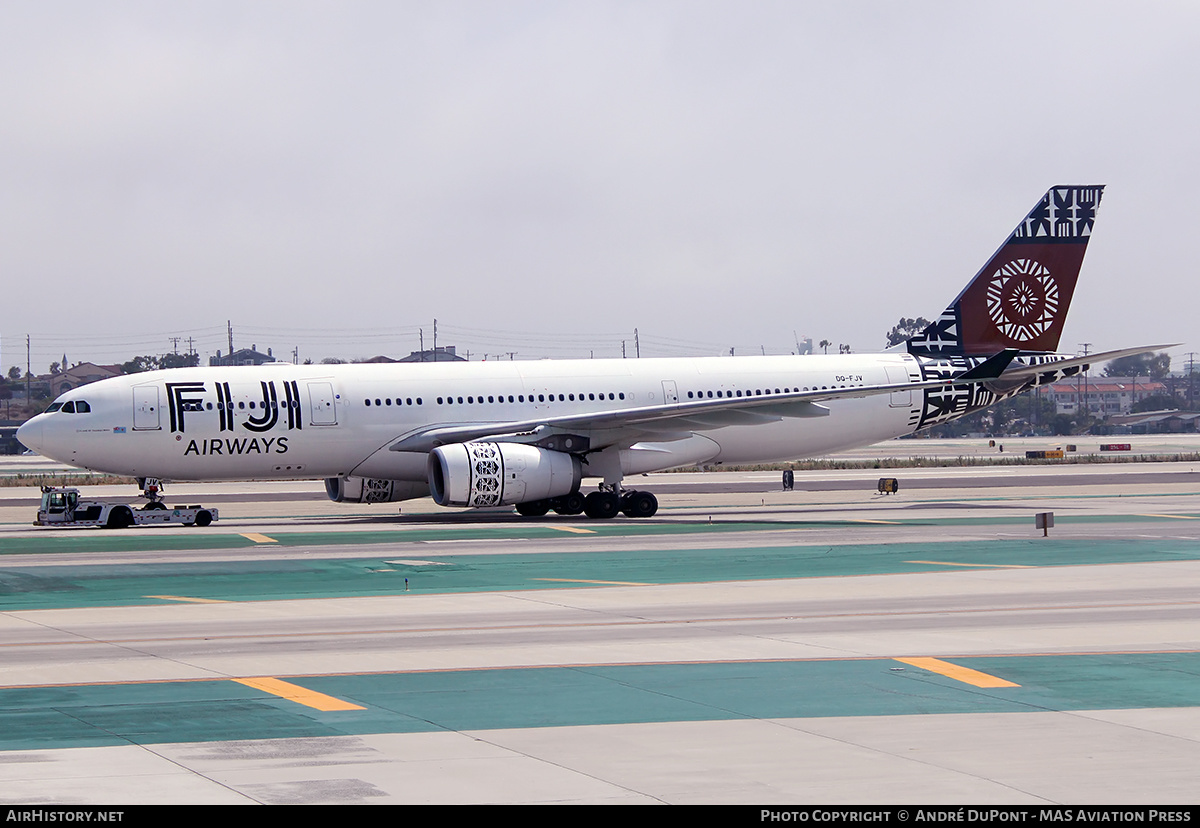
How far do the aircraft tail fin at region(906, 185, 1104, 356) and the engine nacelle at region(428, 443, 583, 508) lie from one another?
45.8 ft

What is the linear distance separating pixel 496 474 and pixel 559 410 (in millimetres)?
5138

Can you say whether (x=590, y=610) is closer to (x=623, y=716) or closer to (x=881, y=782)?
(x=623, y=716)

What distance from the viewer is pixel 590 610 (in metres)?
20.6

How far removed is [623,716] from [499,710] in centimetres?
122

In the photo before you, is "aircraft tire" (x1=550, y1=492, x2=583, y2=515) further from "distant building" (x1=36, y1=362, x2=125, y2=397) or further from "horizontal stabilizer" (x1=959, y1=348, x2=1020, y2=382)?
"distant building" (x1=36, y1=362, x2=125, y2=397)

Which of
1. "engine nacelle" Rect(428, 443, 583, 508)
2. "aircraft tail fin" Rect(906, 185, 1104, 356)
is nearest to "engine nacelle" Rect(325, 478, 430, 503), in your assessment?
"engine nacelle" Rect(428, 443, 583, 508)

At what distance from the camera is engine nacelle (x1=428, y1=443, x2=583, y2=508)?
120 ft

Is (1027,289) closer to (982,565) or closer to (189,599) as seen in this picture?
(982,565)

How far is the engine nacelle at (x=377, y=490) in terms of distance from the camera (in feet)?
134

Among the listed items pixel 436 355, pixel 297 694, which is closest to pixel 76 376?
pixel 436 355

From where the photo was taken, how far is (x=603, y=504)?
3956 cm

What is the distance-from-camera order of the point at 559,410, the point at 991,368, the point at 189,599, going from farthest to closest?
the point at 559,410 → the point at 991,368 → the point at 189,599

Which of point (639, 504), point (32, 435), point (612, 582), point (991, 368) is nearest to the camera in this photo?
point (612, 582)

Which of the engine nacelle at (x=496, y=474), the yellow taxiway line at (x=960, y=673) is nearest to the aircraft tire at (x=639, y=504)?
the engine nacelle at (x=496, y=474)
